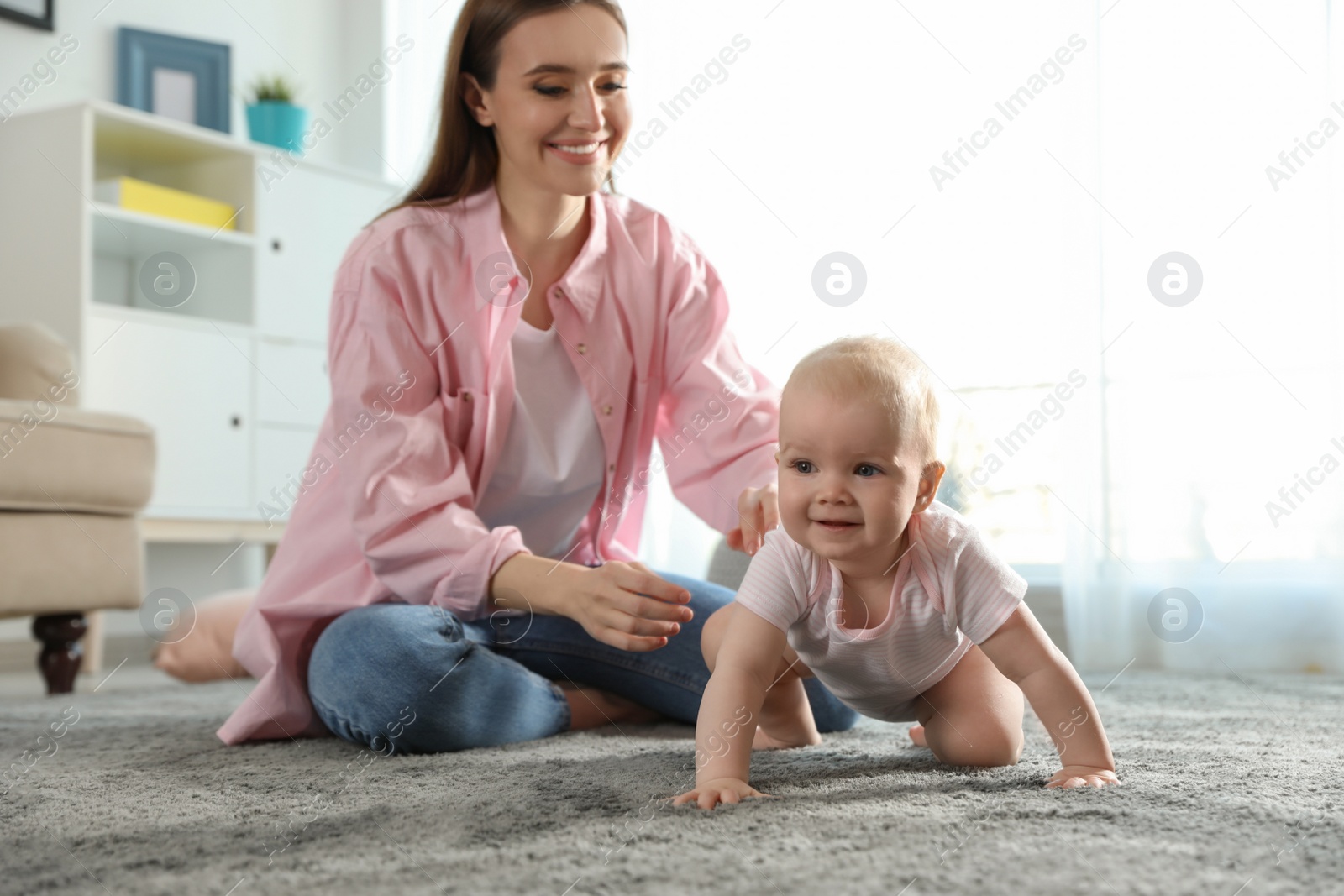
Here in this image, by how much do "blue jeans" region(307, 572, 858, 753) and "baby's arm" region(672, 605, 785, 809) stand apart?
323 mm

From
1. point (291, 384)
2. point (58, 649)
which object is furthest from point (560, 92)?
point (291, 384)

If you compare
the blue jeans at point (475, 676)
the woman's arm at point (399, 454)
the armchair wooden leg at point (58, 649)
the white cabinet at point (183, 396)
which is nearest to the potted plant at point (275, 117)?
the white cabinet at point (183, 396)

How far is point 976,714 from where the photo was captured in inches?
37.9

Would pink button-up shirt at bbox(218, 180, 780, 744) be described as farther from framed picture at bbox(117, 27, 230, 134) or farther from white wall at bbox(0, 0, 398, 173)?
framed picture at bbox(117, 27, 230, 134)

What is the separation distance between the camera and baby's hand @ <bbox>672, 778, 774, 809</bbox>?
82 centimetres

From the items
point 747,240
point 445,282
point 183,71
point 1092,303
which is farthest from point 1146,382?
point 183,71

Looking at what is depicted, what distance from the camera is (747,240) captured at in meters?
2.68

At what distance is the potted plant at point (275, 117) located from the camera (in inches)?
120

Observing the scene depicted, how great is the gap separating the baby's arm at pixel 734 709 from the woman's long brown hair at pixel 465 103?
0.68 meters

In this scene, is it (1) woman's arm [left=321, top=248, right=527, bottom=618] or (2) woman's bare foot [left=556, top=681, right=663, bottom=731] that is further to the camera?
(2) woman's bare foot [left=556, top=681, right=663, bottom=731]

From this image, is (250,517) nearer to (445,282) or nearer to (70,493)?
(70,493)

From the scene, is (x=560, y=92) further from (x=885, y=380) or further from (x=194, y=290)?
(x=194, y=290)

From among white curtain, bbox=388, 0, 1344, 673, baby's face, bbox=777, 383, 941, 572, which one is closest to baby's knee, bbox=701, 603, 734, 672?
baby's face, bbox=777, 383, 941, 572

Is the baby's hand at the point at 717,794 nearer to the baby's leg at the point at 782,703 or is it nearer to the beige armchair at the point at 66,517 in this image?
the baby's leg at the point at 782,703
